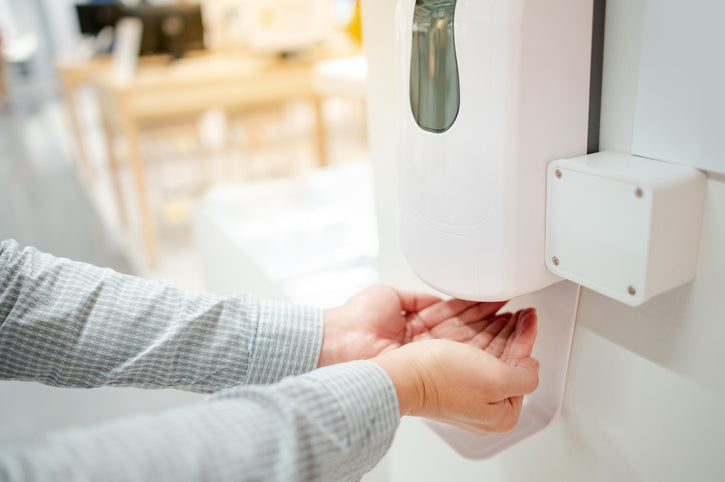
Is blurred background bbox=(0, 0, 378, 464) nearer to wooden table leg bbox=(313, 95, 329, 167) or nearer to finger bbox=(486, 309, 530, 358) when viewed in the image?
wooden table leg bbox=(313, 95, 329, 167)

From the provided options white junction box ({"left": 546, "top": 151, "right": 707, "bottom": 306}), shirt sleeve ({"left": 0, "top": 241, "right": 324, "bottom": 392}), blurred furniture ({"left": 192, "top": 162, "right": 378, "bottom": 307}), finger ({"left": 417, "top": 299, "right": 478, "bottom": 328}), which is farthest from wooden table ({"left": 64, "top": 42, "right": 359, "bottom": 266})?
white junction box ({"left": 546, "top": 151, "right": 707, "bottom": 306})

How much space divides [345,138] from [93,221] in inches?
85.5

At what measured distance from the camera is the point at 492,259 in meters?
0.46

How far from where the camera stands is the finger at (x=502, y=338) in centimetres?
54

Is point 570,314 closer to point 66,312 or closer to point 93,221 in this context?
point 66,312

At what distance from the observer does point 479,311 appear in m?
0.58

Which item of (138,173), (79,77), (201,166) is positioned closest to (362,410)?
(138,173)

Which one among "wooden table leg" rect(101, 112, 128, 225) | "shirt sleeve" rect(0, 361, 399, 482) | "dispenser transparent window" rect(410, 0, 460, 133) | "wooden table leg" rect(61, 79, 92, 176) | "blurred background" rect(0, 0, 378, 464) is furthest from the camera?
"wooden table leg" rect(61, 79, 92, 176)

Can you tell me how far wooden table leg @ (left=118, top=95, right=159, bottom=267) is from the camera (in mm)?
2314

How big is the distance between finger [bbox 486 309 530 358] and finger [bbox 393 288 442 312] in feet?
0.31

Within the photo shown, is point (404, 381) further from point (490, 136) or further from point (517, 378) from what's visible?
point (490, 136)

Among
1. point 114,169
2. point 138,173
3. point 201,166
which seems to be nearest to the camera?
point 138,173

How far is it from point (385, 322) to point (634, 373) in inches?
10.0

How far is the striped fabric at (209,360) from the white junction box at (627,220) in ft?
0.58
